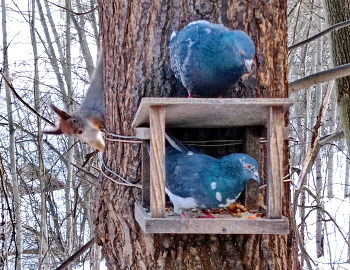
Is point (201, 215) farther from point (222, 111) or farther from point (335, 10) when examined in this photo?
point (335, 10)

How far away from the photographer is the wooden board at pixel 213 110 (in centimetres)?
133

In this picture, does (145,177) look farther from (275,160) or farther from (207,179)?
(275,160)

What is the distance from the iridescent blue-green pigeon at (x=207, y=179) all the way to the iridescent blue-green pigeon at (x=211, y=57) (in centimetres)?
26

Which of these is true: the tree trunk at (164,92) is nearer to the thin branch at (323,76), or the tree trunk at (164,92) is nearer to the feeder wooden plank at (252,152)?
the feeder wooden plank at (252,152)

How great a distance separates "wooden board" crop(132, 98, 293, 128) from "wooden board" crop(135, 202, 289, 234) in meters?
0.35

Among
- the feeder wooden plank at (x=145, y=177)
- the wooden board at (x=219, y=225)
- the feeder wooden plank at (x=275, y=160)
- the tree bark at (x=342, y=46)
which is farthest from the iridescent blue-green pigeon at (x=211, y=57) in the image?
the tree bark at (x=342, y=46)

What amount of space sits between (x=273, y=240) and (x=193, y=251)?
14.0 inches

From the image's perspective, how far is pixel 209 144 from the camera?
197cm

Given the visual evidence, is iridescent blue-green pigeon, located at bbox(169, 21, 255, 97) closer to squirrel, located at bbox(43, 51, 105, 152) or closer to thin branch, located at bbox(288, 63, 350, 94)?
thin branch, located at bbox(288, 63, 350, 94)

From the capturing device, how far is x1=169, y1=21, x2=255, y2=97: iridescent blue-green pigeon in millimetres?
1504

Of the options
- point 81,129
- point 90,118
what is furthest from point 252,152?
point 81,129

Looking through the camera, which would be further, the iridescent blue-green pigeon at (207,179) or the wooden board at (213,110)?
the iridescent blue-green pigeon at (207,179)

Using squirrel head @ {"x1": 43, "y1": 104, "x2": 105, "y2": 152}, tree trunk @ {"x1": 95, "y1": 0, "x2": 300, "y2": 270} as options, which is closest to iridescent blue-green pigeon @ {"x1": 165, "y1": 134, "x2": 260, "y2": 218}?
tree trunk @ {"x1": 95, "y1": 0, "x2": 300, "y2": 270}

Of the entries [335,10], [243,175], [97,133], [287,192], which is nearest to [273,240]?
[287,192]
